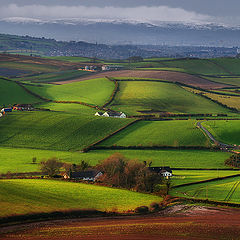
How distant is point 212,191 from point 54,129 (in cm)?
5302

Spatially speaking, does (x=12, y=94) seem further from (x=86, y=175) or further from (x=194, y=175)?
(x=194, y=175)

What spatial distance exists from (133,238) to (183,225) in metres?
6.76

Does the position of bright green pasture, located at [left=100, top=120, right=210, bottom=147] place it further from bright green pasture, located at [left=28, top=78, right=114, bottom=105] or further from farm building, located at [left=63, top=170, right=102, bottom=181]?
bright green pasture, located at [left=28, top=78, right=114, bottom=105]

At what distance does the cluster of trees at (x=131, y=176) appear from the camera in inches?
2539

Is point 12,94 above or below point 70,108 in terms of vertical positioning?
above

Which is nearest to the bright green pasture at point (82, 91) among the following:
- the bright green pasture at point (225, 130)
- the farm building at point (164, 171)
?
the bright green pasture at point (225, 130)

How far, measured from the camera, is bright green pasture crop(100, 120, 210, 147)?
99.1m

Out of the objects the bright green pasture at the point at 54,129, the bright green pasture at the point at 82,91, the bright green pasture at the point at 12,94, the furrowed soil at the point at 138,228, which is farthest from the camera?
the bright green pasture at the point at 82,91

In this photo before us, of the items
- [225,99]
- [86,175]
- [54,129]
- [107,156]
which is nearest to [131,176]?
[86,175]

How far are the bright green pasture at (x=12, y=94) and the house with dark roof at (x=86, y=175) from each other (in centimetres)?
7470

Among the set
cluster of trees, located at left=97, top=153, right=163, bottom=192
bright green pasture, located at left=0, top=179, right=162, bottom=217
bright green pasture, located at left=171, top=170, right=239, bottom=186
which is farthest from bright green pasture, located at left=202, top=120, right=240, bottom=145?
bright green pasture, located at left=0, top=179, right=162, bottom=217

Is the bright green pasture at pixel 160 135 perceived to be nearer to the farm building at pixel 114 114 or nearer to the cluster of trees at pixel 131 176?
the farm building at pixel 114 114

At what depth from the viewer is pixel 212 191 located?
6359cm

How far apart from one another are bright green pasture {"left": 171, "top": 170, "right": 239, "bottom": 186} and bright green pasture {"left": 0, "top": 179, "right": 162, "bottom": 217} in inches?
454
